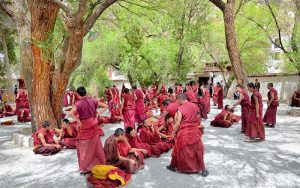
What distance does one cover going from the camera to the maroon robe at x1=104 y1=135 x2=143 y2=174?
6469 mm

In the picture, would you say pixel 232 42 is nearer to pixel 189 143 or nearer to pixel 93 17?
pixel 93 17

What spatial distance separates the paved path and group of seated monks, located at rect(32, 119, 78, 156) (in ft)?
0.81

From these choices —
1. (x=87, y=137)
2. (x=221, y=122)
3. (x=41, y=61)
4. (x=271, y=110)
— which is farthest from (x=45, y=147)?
(x=271, y=110)

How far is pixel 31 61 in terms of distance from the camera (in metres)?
9.91

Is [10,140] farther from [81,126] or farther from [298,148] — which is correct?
[298,148]

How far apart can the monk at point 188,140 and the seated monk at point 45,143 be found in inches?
138

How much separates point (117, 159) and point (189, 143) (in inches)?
57.6

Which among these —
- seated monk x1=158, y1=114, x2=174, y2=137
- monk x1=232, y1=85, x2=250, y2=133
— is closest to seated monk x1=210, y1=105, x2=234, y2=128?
monk x1=232, y1=85, x2=250, y2=133

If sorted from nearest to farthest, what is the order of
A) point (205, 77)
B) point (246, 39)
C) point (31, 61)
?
point (31, 61) → point (246, 39) → point (205, 77)

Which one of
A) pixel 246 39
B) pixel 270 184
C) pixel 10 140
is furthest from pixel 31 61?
pixel 246 39

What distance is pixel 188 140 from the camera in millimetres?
6234

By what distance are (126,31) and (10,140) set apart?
1447cm

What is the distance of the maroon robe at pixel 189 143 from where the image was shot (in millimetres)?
6223

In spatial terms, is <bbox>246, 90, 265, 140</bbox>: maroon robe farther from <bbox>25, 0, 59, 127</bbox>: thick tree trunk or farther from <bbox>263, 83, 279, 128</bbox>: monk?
<bbox>25, 0, 59, 127</bbox>: thick tree trunk
